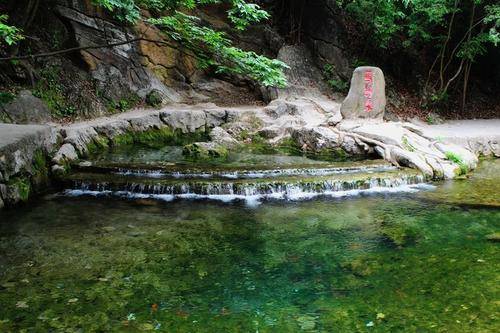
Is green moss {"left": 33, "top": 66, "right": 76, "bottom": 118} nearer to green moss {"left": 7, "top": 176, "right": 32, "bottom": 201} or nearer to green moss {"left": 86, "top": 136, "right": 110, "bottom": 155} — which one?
green moss {"left": 86, "top": 136, "right": 110, "bottom": 155}

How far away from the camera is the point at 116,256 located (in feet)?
19.5

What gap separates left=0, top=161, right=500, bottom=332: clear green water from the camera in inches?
174

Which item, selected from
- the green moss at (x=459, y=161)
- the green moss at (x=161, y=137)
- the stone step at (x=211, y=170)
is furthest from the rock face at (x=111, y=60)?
the green moss at (x=459, y=161)

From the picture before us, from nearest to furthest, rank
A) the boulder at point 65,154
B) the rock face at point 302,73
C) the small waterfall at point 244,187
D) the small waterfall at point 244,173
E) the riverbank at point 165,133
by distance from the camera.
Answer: the riverbank at point 165,133 → the small waterfall at point 244,187 → the small waterfall at point 244,173 → the boulder at point 65,154 → the rock face at point 302,73

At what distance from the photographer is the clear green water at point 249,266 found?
4410 millimetres

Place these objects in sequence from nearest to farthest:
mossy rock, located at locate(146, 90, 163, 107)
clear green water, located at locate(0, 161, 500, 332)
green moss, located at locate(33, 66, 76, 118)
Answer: clear green water, located at locate(0, 161, 500, 332) → green moss, located at locate(33, 66, 76, 118) → mossy rock, located at locate(146, 90, 163, 107)

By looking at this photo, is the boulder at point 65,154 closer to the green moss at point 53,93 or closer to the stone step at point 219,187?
the stone step at point 219,187

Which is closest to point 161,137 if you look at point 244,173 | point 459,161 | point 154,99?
point 154,99

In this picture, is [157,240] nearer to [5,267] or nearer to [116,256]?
[116,256]

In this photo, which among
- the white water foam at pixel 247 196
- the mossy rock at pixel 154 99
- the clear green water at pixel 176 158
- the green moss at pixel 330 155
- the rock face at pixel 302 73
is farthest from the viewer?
the rock face at pixel 302 73

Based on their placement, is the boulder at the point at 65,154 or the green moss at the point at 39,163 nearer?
the green moss at the point at 39,163

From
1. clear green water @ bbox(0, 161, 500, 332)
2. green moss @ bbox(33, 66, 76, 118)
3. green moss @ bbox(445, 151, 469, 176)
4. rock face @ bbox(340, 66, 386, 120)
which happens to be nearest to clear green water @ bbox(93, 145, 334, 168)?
green moss @ bbox(33, 66, 76, 118)

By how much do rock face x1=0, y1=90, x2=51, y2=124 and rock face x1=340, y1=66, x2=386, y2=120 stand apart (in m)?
9.37

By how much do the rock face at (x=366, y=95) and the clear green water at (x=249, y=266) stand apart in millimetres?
5741
